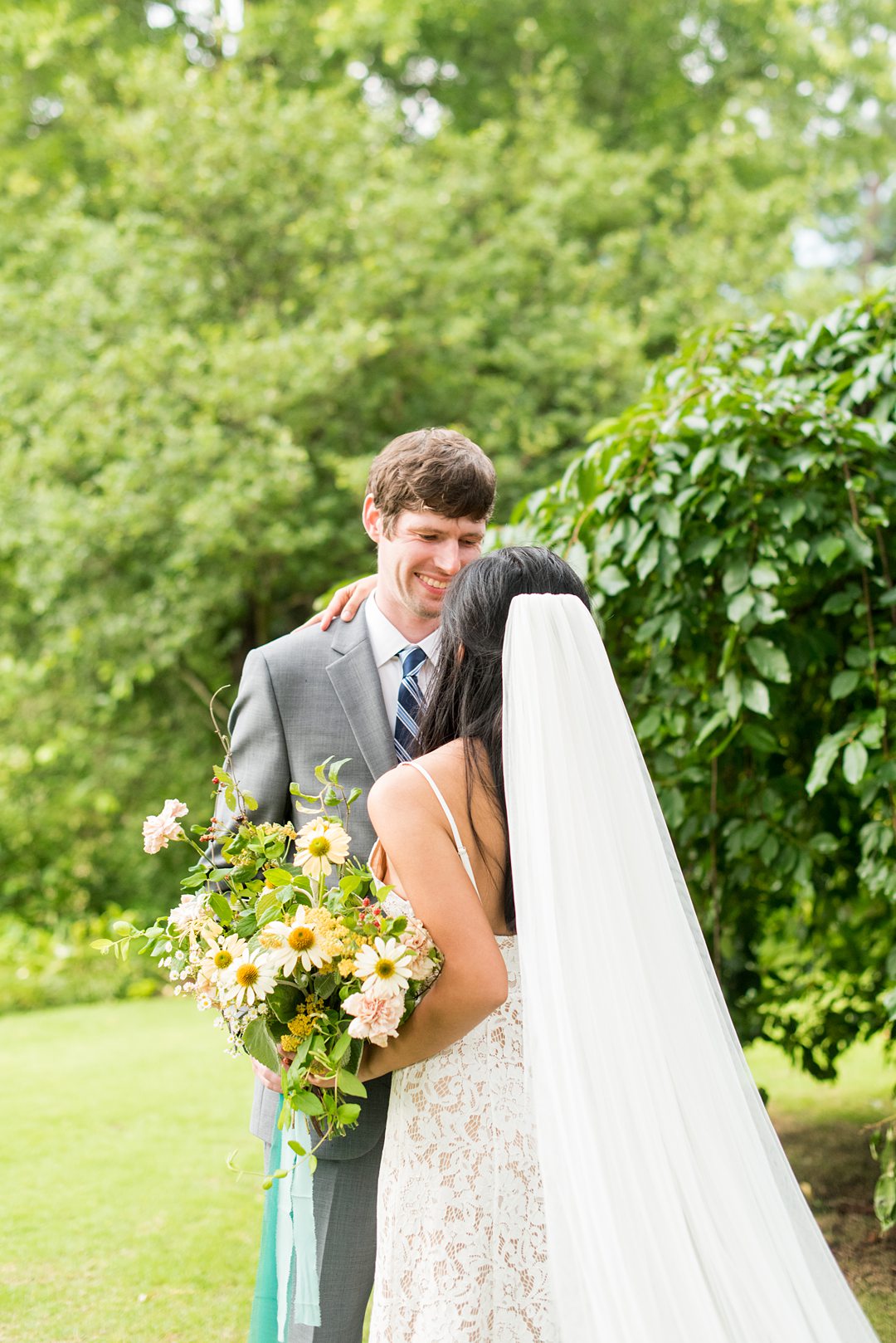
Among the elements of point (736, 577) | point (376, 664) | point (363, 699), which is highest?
point (736, 577)

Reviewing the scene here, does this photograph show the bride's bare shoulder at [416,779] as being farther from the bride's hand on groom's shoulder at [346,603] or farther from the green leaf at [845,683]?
the green leaf at [845,683]

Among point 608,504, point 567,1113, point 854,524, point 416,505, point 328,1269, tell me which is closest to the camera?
point 567,1113

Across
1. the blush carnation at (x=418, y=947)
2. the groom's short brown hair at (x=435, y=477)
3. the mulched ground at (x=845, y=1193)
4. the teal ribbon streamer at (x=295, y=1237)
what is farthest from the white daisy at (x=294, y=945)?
the mulched ground at (x=845, y=1193)

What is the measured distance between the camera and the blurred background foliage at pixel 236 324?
8.19 metres

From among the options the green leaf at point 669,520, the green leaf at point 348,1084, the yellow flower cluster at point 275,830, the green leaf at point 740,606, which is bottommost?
the green leaf at point 348,1084

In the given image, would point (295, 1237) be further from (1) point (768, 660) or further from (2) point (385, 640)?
(1) point (768, 660)

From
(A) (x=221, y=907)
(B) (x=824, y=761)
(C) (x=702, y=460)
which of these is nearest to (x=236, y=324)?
(C) (x=702, y=460)

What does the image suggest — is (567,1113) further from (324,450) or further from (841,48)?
(841,48)

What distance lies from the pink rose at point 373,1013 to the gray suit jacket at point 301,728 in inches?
23.8

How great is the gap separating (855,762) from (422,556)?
1.17 metres

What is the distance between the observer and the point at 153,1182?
4535 mm

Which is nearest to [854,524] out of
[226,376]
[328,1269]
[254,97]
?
[328,1269]

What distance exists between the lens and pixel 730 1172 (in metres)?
1.84

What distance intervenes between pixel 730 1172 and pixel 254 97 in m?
8.73
